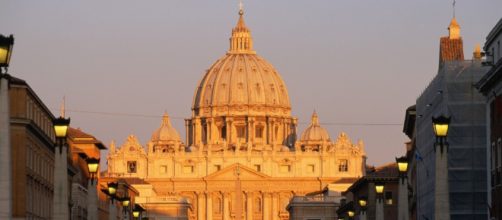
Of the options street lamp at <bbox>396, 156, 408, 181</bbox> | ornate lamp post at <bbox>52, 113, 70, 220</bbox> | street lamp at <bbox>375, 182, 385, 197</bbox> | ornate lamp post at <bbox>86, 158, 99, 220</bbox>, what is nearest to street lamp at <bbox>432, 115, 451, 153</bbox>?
ornate lamp post at <bbox>52, 113, 70, 220</bbox>

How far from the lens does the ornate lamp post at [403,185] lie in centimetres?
4566

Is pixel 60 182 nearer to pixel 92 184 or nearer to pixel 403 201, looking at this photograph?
pixel 92 184

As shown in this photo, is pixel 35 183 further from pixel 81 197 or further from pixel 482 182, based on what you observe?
pixel 81 197

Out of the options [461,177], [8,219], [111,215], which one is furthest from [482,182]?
[8,219]

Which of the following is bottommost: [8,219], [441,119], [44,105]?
[8,219]

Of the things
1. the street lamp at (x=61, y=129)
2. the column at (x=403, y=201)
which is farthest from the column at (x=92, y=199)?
the street lamp at (x=61, y=129)

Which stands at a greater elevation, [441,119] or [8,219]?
[441,119]

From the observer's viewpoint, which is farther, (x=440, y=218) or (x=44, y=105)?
(x=44, y=105)

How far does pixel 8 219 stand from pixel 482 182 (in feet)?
109

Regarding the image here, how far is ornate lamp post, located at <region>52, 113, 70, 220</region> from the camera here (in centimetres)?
3884

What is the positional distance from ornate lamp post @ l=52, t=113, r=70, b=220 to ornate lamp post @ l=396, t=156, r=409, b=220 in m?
9.19

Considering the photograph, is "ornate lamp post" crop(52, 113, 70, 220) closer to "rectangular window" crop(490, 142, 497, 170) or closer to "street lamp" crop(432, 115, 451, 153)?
"street lamp" crop(432, 115, 451, 153)

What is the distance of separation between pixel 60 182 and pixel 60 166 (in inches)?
15.7

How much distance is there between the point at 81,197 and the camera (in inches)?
3846
